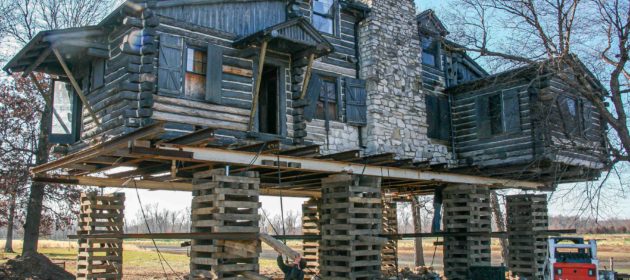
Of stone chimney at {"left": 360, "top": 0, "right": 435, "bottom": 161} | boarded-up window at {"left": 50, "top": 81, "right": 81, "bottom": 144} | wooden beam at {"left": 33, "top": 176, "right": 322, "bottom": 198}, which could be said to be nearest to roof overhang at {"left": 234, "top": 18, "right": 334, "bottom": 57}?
stone chimney at {"left": 360, "top": 0, "right": 435, "bottom": 161}

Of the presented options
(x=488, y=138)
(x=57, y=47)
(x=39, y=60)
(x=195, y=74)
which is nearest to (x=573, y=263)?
(x=488, y=138)

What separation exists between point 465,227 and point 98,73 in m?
12.2

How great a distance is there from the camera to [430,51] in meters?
21.1

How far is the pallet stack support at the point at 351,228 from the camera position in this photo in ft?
50.3

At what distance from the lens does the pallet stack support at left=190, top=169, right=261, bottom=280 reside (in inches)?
508

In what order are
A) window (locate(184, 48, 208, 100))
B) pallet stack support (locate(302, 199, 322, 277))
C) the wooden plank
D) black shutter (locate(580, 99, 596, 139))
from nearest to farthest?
the wooden plank < window (locate(184, 48, 208, 100)) < black shutter (locate(580, 99, 596, 139)) < pallet stack support (locate(302, 199, 322, 277))

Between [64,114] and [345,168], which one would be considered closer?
[345,168]

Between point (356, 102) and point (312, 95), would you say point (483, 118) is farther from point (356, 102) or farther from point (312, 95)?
point (312, 95)

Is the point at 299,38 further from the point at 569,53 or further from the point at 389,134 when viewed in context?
the point at 569,53

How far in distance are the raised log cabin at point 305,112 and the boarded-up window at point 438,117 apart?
0.17 ft

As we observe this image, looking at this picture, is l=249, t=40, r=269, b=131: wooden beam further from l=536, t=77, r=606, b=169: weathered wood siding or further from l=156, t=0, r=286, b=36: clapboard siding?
l=536, t=77, r=606, b=169: weathered wood siding

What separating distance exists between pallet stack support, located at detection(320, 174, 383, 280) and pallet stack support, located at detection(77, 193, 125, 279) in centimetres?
602

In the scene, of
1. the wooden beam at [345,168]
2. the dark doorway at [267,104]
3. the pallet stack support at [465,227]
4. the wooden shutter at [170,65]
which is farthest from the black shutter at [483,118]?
the wooden shutter at [170,65]

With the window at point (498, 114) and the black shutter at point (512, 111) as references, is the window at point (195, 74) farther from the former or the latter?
the black shutter at point (512, 111)
